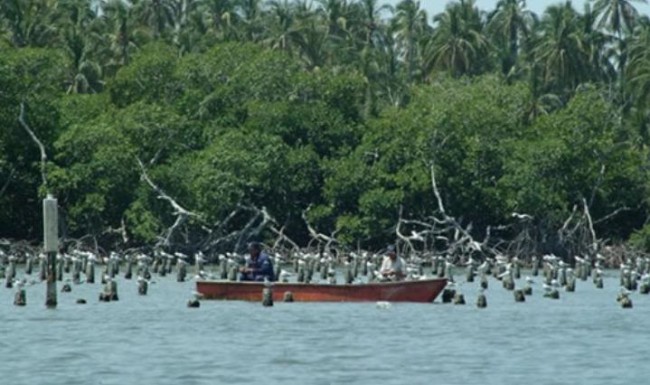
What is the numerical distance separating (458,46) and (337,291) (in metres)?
62.1

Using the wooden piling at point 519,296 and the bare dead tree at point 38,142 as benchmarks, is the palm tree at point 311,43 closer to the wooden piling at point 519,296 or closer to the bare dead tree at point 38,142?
the bare dead tree at point 38,142

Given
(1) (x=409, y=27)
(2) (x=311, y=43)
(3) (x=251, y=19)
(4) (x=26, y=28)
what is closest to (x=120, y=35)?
(4) (x=26, y=28)

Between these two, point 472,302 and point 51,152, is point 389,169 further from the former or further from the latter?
point 472,302

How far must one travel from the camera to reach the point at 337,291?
180ft

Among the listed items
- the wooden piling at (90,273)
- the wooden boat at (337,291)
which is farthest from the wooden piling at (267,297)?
the wooden piling at (90,273)

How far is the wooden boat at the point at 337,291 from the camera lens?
178 feet

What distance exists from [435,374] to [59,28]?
7421 centimetres

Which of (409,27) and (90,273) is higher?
(409,27)

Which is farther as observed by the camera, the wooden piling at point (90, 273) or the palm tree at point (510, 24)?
the palm tree at point (510, 24)

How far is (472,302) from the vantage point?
5806cm

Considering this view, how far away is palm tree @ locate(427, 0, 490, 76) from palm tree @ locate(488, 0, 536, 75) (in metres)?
4.53

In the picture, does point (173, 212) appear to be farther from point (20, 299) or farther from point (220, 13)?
point (220, 13)

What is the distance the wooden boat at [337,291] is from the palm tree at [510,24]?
228 feet

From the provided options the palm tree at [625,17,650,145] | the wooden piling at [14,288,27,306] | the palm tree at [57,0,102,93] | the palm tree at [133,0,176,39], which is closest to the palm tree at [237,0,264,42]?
the palm tree at [133,0,176,39]
